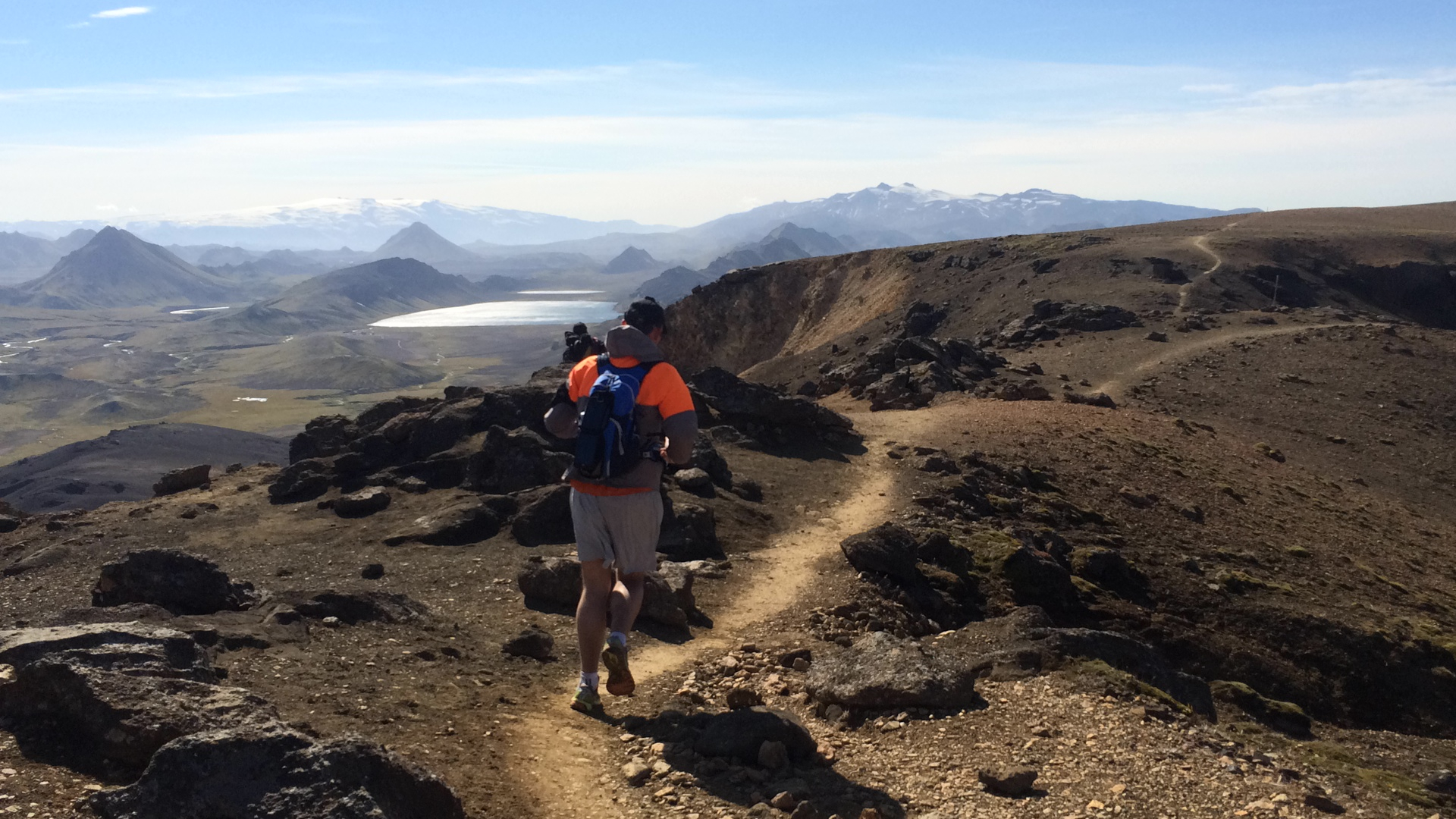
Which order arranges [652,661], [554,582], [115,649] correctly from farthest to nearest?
1. [554,582]
2. [652,661]
3. [115,649]

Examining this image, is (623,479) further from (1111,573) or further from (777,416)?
(777,416)

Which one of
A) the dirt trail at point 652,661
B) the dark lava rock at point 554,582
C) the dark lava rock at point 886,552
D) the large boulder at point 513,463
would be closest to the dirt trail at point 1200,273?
the dirt trail at point 652,661

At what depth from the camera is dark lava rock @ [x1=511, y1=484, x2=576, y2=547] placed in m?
15.5

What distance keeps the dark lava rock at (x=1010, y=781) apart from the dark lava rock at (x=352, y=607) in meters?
6.59

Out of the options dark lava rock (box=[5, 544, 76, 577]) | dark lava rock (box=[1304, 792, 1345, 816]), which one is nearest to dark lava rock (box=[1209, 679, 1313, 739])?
dark lava rock (box=[1304, 792, 1345, 816])

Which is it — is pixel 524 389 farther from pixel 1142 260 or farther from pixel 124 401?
pixel 124 401

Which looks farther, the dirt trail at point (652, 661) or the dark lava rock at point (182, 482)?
the dark lava rock at point (182, 482)

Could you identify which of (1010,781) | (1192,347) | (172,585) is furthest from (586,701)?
(1192,347)

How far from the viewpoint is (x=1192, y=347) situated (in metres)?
40.1

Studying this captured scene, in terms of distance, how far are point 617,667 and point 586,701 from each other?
44cm

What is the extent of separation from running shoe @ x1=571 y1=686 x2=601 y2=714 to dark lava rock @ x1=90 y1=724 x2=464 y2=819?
279 centimetres

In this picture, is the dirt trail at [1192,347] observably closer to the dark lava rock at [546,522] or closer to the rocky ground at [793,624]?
the rocky ground at [793,624]

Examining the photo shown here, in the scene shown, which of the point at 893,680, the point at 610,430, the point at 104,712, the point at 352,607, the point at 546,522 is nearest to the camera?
the point at 104,712

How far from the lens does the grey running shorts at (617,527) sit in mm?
8422
